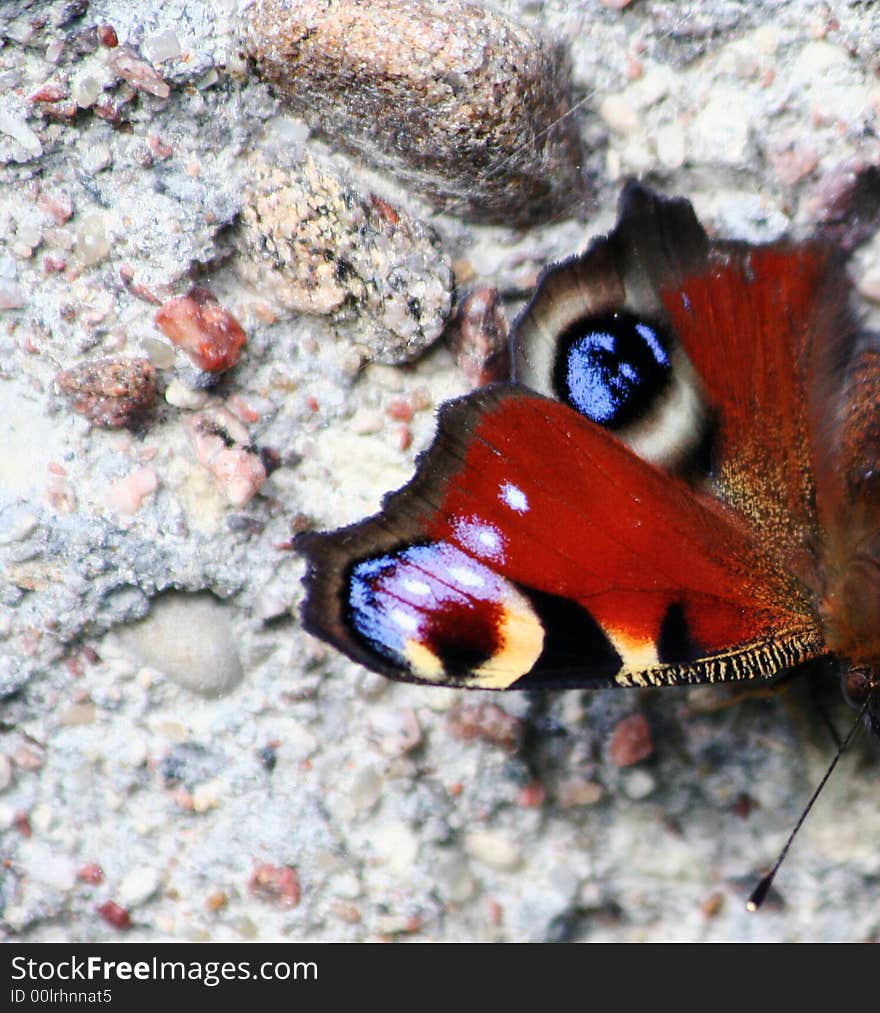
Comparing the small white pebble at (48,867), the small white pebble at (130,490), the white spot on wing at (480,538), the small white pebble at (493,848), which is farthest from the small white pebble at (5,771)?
the white spot on wing at (480,538)

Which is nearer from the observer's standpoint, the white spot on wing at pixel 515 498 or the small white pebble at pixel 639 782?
the white spot on wing at pixel 515 498

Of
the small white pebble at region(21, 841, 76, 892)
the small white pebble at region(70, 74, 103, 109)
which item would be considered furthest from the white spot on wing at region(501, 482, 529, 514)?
the small white pebble at region(21, 841, 76, 892)

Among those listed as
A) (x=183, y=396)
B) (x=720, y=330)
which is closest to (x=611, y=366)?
(x=720, y=330)

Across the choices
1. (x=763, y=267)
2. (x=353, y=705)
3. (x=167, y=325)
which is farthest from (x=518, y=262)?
(x=353, y=705)

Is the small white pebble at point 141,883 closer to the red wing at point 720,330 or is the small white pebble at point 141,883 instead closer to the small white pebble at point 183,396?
the small white pebble at point 183,396

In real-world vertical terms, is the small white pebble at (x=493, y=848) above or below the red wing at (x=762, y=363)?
below

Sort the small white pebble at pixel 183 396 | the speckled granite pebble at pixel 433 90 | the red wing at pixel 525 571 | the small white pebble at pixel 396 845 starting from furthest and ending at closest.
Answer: the small white pebble at pixel 396 845
the small white pebble at pixel 183 396
the speckled granite pebble at pixel 433 90
the red wing at pixel 525 571

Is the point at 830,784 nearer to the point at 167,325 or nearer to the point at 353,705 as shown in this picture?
the point at 353,705
